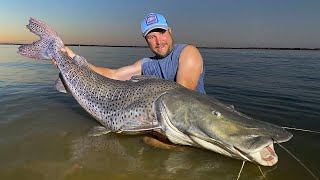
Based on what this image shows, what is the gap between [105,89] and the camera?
491cm

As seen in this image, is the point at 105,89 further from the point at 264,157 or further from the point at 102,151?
the point at 264,157

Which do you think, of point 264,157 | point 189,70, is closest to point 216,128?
point 264,157

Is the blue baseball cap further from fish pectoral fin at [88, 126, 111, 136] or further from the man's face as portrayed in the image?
fish pectoral fin at [88, 126, 111, 136]

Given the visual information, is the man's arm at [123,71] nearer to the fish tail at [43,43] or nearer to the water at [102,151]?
the fish tail at [43,43]

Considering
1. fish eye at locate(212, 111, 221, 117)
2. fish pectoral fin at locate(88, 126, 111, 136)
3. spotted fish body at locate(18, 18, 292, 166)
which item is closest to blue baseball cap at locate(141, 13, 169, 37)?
spotted fish body at locate(18, 18, 292, 166)

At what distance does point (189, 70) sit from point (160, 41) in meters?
0.68

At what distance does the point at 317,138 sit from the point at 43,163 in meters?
4.20

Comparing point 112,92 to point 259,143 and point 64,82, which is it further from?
point 259,143

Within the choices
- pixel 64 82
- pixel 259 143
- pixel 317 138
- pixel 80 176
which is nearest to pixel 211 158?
pixel 259 143

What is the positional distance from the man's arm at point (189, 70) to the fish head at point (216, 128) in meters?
0.65

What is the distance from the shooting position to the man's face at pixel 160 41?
4.88 metres

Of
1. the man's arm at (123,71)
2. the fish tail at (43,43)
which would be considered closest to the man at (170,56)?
the man's arm at (123,71)

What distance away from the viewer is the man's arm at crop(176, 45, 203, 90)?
15.5 ft

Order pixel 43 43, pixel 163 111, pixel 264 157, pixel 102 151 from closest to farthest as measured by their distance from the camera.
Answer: pixel 264 157
pixel 163 111
pixel 102 151
pixel 43 43
